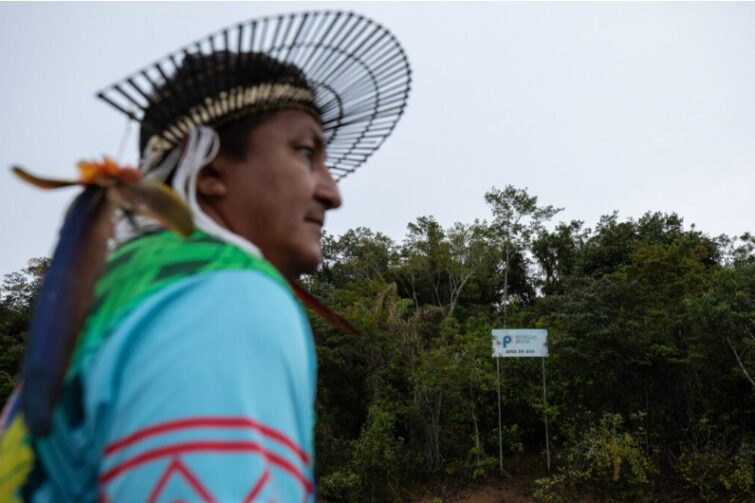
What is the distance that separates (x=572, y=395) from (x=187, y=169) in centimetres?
1204

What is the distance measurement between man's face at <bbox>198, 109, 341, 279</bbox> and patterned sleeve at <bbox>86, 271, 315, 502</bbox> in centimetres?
34

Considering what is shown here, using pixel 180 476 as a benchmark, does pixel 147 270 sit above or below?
above

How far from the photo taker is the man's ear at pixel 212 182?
1068mm

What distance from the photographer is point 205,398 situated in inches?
25.2

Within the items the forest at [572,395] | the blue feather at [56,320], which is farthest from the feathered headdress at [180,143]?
the forest at [572,395]

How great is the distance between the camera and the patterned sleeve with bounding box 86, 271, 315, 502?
2.05 feet

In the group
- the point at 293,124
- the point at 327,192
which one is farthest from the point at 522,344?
the point at 293,124

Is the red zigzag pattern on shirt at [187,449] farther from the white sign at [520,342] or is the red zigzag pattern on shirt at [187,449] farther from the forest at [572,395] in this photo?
the white sign at [520,342]

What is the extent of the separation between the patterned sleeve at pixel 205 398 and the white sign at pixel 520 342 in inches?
434

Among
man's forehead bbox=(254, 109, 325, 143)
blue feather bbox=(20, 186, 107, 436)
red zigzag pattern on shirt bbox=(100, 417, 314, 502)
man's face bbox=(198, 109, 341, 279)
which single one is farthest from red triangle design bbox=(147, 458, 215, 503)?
man's forehead bbox=(254, 109, 325, 143)

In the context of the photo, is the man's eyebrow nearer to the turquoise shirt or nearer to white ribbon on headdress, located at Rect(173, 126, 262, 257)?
white ribbon on headdress, located at Rect(173, 126, 262, 257)

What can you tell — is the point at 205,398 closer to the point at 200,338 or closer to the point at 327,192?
the point at 200,338

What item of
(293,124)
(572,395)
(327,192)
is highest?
(293,124)

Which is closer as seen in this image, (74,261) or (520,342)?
(74,261)
